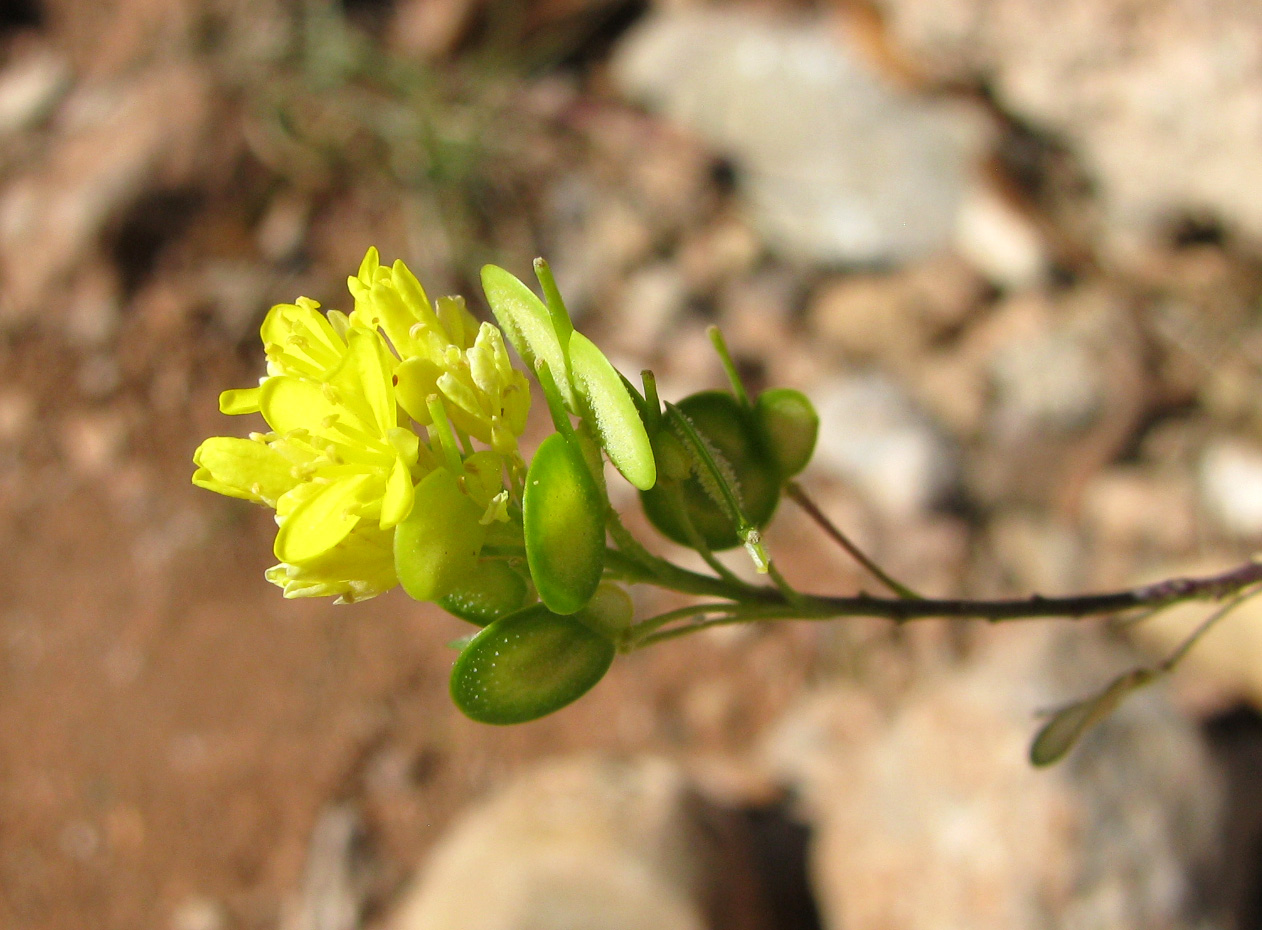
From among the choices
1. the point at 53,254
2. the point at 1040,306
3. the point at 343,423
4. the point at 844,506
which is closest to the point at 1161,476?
the point at 1040,306

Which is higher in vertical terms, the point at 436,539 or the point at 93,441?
the point at 436,539

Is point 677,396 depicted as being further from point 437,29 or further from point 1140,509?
point 437,29

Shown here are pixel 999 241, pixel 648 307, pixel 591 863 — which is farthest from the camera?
pixel 648 307

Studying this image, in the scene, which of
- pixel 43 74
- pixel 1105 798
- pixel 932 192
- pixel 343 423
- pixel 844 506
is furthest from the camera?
pixel 43 74

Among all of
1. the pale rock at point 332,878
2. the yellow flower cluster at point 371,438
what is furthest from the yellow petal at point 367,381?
the pale rock at point 332,878

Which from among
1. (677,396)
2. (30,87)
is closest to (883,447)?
(677,396)

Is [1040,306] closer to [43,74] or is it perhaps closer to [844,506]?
[844,506]
